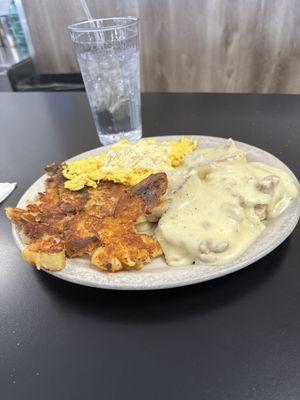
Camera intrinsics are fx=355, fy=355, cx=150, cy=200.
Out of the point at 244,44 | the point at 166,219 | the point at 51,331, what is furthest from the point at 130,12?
the point at 51,331

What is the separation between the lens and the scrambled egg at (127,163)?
35.5 inches

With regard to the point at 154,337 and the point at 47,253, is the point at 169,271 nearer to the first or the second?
the point at 154,337

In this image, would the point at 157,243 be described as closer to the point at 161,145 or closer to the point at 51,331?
the point at 51,331

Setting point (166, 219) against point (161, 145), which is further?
point (161, 145)

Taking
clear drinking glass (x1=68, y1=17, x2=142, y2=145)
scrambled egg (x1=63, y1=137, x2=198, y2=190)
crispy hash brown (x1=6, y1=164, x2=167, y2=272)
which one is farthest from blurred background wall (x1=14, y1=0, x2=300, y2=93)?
crispy hash brown (x1=6, y1=164, x2=167, y2=272)

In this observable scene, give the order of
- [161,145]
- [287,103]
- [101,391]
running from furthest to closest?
[287,103] → [161,145] → [101,391]

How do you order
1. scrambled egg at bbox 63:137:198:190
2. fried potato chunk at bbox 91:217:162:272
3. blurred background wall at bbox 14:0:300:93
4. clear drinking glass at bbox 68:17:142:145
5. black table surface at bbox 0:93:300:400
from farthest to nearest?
blurred background wall at bbox 14:0:300:93 < clear drinking glass at bbox 68:17:142:145 < scrambled egg at bbox 63:137:198:190 < fried potato chunk at bbox 91:217:162:272 < black table surface at bbox 0:93:300:400

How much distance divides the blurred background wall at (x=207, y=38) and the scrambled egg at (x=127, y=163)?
155cm

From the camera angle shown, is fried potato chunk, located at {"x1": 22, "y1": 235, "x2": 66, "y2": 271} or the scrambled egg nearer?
fried potato chunk, located at {"x1": 22, "y1": 235, "x2": 66, "y2": 271}

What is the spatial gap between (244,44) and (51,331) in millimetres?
2189

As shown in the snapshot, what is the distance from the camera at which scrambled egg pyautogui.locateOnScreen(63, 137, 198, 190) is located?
90cm

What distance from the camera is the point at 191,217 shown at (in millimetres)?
678

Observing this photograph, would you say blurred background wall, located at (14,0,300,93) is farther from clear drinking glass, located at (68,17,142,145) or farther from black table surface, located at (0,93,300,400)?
black table surface, located at (0,93,300,400)

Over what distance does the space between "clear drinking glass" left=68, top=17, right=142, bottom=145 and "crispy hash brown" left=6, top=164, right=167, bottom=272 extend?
38 cm
